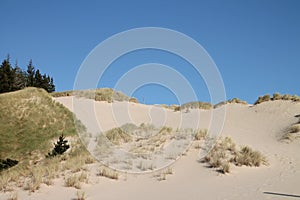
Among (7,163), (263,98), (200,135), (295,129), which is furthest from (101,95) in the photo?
(295,129)

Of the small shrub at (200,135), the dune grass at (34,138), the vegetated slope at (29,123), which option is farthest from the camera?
the vegetated slope at (29,123)

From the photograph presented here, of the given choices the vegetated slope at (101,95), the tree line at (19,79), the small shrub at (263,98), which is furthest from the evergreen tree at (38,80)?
the small shrub at (263,98)

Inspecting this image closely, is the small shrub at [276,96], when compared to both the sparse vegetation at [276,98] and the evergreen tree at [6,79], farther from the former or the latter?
the evergreen tree at [6,79]

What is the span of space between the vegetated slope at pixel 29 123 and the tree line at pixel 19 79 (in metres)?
15.4

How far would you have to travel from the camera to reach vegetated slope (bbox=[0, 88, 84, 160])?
16.0m

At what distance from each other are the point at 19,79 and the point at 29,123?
3017cm

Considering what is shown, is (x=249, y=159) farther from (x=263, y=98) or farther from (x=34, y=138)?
(x=263, y=98)

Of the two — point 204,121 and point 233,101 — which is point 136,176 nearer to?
point 204,121

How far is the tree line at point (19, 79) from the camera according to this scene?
36.1 m

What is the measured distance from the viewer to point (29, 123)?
18422 millimetres

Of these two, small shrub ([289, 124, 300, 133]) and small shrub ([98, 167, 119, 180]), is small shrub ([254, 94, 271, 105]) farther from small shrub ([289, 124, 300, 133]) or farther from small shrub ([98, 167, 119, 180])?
small shrub ([98, 167, 119, 180])

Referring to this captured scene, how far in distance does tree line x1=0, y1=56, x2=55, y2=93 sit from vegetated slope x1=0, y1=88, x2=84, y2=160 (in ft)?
50.6

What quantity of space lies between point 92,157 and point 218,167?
4894mm

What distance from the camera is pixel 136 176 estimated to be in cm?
1038
